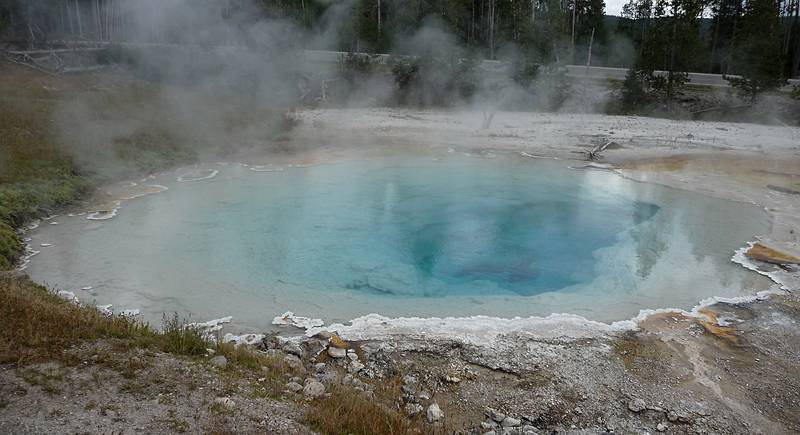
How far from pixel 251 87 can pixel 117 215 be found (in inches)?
293

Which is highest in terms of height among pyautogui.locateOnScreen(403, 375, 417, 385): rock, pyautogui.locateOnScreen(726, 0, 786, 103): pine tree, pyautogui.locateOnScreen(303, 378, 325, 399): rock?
pyautogui.locateOnScreen(726, 0, 786, 103): pine tree

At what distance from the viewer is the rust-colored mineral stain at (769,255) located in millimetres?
5602

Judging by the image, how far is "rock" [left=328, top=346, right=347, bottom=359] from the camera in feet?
12.2

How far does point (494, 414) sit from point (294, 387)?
105cm

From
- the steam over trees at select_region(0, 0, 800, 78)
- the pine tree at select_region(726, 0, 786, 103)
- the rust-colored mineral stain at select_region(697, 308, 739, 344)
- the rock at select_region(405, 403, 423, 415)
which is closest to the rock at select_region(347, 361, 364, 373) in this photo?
the rock at select_region(405, 403, 423, 415)

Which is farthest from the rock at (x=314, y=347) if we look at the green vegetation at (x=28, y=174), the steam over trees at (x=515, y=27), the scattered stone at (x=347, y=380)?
the steam over trees at (x=515, y=27)

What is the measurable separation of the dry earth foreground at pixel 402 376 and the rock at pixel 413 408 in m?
0.01

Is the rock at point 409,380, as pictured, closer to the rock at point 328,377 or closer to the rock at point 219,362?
the rock at point 328,377

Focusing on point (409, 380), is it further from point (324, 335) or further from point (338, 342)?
point (324, 335)

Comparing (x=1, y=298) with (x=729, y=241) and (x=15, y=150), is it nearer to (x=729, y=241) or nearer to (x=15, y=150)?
(x=15, y=150)

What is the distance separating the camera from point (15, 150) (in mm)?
7504

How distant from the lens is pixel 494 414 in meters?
Answer: 3.16

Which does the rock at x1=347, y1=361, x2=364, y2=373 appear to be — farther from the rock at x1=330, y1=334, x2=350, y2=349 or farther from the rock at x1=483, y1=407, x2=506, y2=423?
the rock at x1=483, y1=407, x2=506, y2=423

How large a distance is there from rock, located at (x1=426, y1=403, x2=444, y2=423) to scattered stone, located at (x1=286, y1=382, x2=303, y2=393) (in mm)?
675
